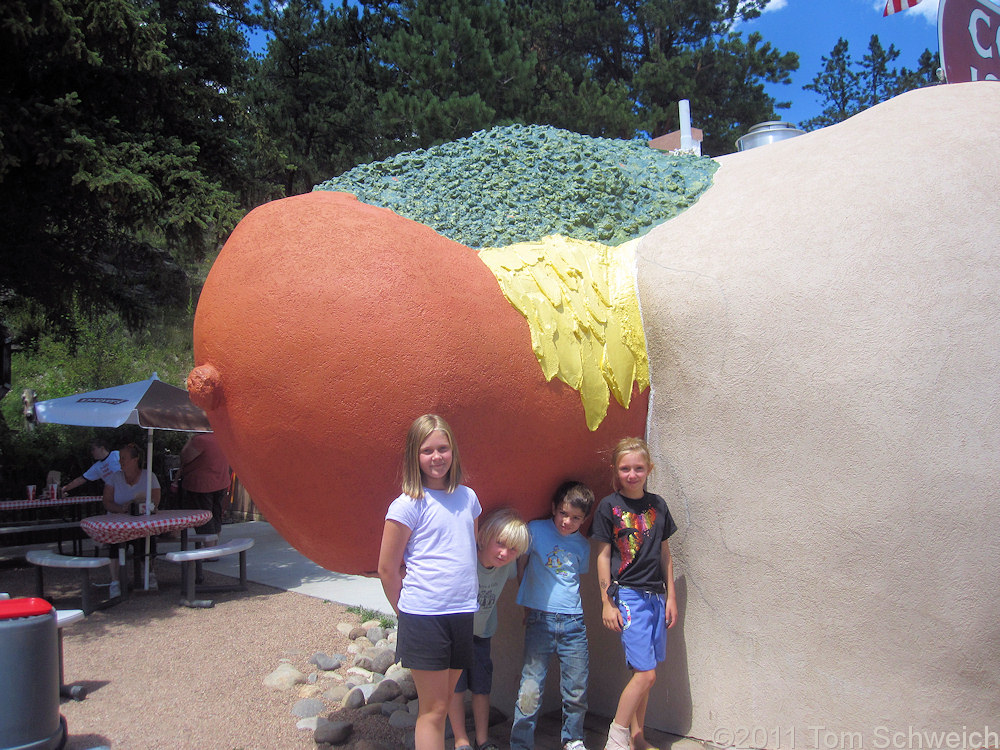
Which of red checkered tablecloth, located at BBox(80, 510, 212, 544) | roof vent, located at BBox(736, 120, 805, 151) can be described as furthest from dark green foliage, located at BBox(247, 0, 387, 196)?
roof vent, located at BBox(736, 120, 805, 151)

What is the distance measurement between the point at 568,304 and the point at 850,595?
5.00 ft

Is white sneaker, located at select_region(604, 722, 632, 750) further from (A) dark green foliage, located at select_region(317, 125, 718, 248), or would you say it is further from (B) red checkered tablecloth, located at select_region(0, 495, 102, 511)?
(B) red checkered tablecloth, located at select_region(0, 495, 102, 511)

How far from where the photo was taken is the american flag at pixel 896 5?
7.41m

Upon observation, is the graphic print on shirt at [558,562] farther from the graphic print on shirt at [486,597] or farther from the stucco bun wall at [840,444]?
the stucco bun wall at [840,444]

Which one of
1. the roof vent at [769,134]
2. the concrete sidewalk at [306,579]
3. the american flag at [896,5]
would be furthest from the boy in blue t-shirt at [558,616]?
the american flag at [896,5]

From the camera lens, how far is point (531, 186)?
3678 mm

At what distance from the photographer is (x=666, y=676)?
3.26 metres

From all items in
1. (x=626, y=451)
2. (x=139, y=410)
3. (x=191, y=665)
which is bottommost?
(x=191, y=665)

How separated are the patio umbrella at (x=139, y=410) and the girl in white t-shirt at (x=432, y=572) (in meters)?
5.05

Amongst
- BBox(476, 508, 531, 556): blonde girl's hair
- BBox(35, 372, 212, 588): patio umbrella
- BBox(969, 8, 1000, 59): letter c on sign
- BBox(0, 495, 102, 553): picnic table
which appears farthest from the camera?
BBox(0, 495, 102, 553): picnic table

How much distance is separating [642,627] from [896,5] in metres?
7.24

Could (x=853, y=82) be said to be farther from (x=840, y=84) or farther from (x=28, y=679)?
(x=28, y=679)

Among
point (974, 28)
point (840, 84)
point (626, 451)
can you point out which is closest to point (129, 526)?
point (626, 451)

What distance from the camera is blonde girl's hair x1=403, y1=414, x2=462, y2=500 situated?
2.44 m
